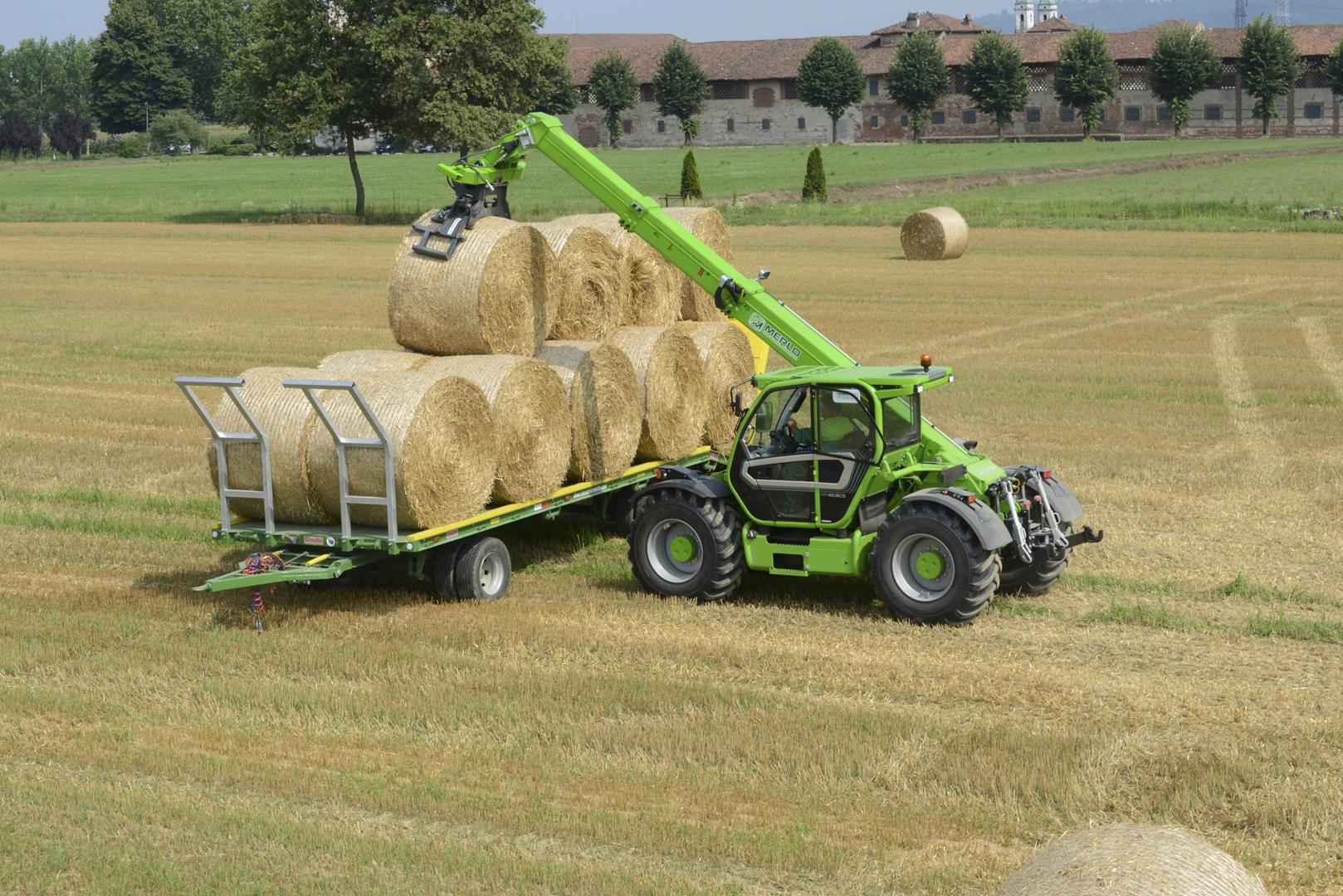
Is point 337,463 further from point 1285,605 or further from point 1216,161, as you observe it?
point 1216,161

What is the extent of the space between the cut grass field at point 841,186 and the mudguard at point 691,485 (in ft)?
122

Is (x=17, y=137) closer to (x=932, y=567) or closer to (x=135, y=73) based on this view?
(x=135, y=73)

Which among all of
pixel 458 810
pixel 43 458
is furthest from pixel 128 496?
pixel 458 810

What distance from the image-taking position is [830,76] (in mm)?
120625

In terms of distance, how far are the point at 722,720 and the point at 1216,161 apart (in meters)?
81.0

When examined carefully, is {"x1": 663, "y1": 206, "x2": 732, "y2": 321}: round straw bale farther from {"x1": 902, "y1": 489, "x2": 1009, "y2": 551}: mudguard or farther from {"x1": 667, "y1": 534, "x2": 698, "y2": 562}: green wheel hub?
{"x1": 902, "y1": 489, "x2": 1009, "y2": 551}: mudguard

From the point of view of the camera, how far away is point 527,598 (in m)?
12.4

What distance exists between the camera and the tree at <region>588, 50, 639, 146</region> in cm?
12588

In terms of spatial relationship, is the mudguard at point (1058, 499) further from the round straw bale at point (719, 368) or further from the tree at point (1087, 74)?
the tree at point (1087, 74)

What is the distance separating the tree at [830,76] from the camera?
121 metres

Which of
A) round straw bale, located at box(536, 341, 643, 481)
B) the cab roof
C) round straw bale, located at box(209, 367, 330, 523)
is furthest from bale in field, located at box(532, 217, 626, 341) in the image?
round straw bale, located at box(209, 367, 330, 523)

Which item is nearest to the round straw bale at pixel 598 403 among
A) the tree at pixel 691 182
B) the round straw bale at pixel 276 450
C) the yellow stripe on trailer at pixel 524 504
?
the yellow stripe on trailer at pixel 524 504

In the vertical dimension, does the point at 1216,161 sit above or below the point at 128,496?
above

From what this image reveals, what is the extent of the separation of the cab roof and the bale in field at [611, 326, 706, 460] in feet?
6.83
